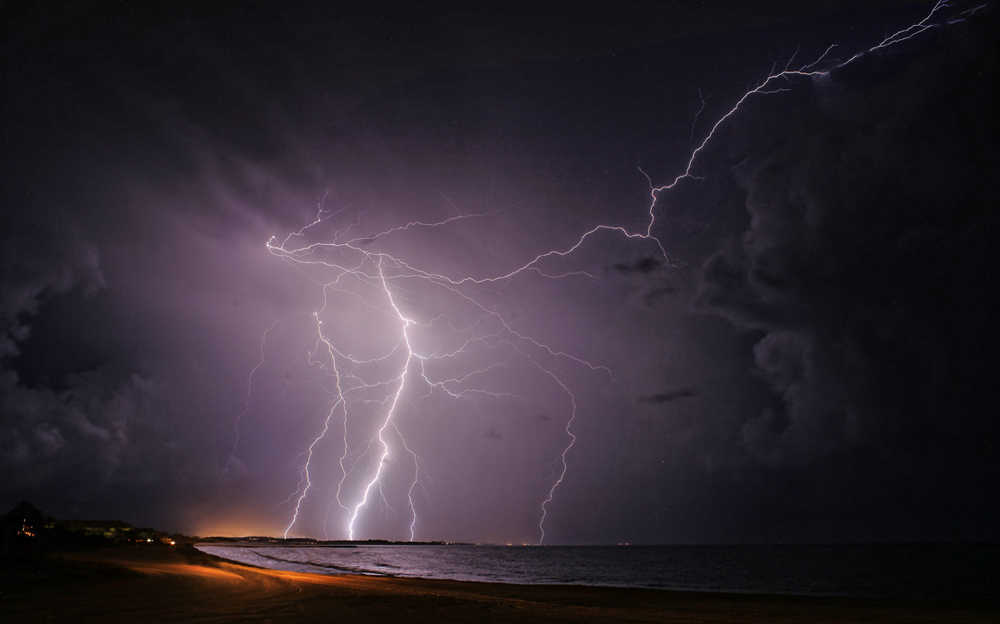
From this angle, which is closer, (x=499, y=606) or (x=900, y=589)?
(x=499, y=606)

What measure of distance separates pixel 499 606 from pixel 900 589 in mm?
19924

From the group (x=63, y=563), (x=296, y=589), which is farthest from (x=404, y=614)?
(x=63, y=563)

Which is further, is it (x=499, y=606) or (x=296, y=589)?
(x=296, y=589)

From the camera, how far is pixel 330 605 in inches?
380

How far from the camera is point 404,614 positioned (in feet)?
29.0

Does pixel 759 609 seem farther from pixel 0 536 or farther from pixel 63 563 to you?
pixel 0 536

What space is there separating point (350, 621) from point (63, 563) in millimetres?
11779

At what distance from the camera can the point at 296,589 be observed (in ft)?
40.3

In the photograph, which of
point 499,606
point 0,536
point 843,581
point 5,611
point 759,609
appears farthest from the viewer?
point 0,536

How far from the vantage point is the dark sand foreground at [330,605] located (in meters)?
8.01

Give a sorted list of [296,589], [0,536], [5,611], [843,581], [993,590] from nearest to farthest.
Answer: [5,611]
[296,589]
[993,590]
[843,581]
[0,536]

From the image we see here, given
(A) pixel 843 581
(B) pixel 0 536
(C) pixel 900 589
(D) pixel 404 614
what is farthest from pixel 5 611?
(A) pixel 843 581

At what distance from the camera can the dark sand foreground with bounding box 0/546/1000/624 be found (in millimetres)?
8008

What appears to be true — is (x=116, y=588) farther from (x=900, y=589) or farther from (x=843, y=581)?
(x=843, y=581)
